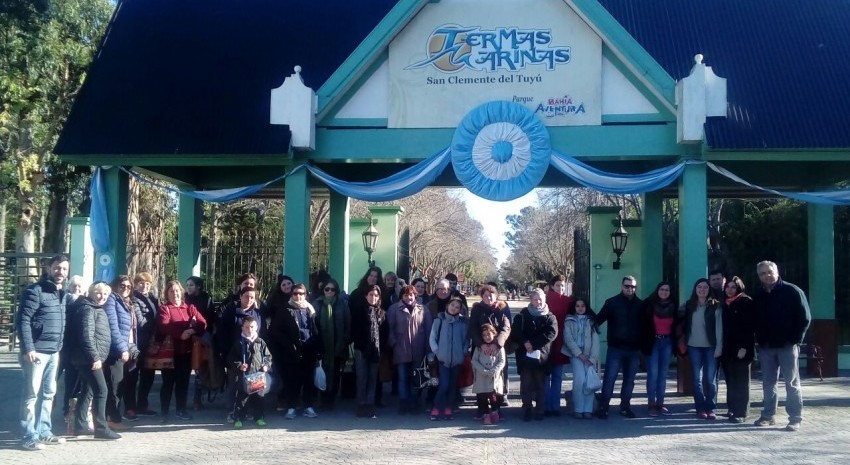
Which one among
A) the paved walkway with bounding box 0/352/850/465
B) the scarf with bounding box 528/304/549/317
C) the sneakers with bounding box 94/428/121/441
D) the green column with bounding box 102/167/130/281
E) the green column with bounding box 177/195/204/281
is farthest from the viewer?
the green column with bounding box 177/195/204/281

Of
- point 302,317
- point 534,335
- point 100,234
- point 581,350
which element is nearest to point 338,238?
point 100,234

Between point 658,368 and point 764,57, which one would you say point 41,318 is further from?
point 764,57

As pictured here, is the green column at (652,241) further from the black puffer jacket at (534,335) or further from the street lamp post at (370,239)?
the street lamp post at (370,239)

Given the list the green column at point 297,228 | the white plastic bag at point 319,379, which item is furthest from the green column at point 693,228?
the green column at point 297,228

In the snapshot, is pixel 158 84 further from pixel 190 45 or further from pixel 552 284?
pixel 552 284

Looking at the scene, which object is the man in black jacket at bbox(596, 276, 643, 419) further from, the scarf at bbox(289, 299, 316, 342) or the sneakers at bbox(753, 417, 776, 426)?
the scarf at bbox(289, 299, 316, 342)

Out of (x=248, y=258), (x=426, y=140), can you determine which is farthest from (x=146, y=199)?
(x=426, y=140)

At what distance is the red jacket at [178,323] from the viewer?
10773 mm

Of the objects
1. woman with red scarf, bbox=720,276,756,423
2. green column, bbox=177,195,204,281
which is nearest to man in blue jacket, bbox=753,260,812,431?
woman with red scarf, bbox=720,276,756,423

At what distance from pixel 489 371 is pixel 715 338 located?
111 inches

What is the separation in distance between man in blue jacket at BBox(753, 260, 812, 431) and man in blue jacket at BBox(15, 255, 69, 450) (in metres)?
7.87

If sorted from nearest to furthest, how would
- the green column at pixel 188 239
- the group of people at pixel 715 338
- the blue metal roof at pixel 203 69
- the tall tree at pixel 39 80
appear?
the group of people at pixel 715 338, the blue metal roof at pixel 203 69, the green column at pixel 188 239, the tall tree at pixel 39 80

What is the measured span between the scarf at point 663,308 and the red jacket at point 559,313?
3.53 ft

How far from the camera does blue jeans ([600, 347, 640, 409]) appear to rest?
1114 cm
